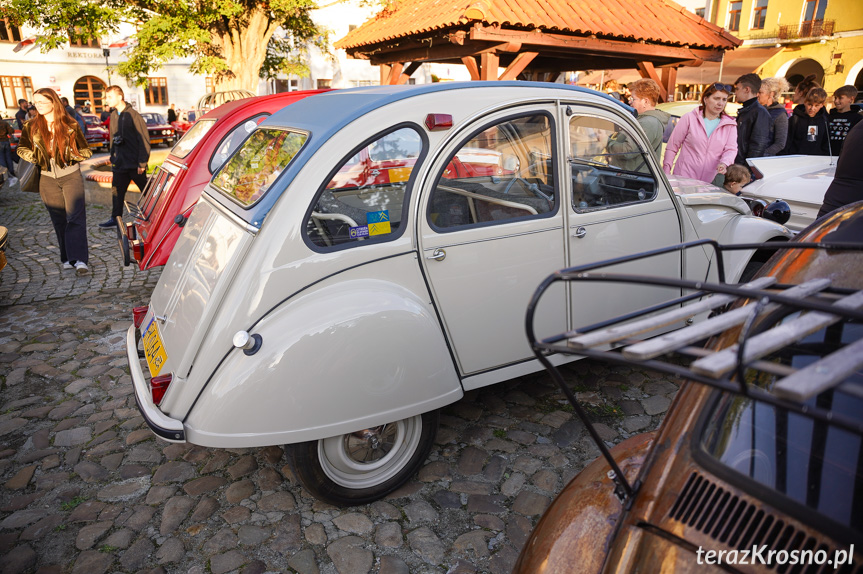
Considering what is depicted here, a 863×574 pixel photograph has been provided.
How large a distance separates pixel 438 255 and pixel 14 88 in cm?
4119

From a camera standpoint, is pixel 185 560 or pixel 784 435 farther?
pixel 185 560

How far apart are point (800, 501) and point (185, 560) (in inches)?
96.2

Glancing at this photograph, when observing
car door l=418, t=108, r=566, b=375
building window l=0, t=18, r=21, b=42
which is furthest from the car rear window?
building window l=0, t=18, r=21, b=42

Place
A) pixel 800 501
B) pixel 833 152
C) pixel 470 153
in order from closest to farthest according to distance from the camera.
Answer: pixel 800 501 < pixel 470 153 < pixel 833 152

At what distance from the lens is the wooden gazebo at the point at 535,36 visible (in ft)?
28.8

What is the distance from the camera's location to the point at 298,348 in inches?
97.3

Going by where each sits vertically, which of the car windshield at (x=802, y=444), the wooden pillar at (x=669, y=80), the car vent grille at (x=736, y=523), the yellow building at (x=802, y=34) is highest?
the yellow building at (x=802, y=34)

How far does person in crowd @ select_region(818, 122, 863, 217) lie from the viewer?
12.8ft

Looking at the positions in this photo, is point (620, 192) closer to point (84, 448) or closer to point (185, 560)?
point (185, 560)

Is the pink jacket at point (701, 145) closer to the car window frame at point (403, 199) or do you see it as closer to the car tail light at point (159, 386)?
the car window frame at point (403, 199)

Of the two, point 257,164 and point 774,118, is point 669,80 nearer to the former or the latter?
point 774,118

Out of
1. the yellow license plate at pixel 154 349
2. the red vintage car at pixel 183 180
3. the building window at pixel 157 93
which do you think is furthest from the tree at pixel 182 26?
the building window at pixel 157 93

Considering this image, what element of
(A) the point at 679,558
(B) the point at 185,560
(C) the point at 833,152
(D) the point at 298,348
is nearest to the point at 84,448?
(B) the point at 185,560

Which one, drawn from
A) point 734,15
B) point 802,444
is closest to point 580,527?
point 802,444
